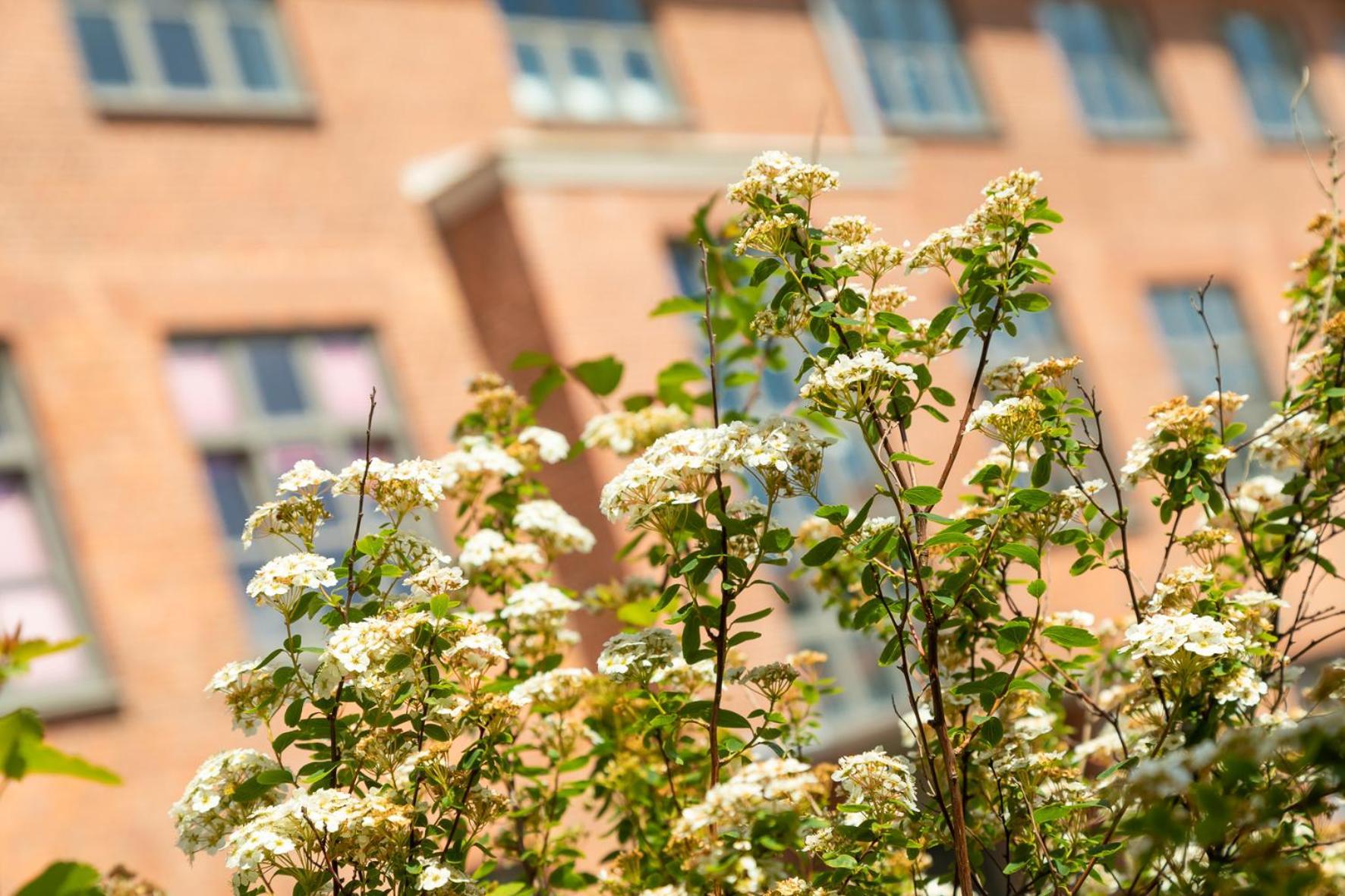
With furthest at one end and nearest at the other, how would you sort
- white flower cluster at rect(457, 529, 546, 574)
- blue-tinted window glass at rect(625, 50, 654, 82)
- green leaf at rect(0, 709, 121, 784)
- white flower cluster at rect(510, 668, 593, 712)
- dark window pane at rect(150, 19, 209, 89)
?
blue-tinted window glass at rect(625, 50, 654, 82), dark window pane at rect(150, 19, 209, 89), white flower cluster at rect(457, 529, 546, 574), white flower cluster at rect(510, 668, 593, 712), green leaf at rect(0, 709, 121, 784)

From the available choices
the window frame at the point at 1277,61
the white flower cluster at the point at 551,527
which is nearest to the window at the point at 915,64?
the window frame at the point at 1277,61

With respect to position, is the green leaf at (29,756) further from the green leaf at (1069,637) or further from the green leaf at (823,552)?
the green leaf at (1069,637)

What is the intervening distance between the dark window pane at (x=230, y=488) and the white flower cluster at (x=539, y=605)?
704cm

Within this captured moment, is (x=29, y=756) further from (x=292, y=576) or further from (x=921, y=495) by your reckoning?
(x=921, y=495)

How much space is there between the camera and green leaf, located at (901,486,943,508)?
2.52m

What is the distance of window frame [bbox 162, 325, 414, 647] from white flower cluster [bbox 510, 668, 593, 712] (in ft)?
22.1

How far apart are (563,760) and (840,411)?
111 cm

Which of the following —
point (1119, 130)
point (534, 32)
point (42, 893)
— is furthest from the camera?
point (1119, 130)

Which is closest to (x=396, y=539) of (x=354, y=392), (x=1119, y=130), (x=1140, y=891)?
(x=1140, y=891)

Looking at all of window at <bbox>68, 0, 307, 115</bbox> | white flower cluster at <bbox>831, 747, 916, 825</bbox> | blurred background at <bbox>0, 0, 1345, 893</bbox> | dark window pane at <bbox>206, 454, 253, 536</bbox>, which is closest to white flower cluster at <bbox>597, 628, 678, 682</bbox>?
white flower cluster at <bbox>831, 747, 916, 825</bbox>

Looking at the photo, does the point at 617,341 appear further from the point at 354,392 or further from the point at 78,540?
the point at 78,540

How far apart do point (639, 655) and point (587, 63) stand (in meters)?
11.3

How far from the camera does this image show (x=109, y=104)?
10297 millimetres

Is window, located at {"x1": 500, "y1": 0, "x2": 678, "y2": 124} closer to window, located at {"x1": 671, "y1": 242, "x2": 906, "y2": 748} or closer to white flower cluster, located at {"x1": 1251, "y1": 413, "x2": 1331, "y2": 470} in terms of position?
window, located at {"x1": 671, "y1": 242, "x2": 906, "y2": 748}
